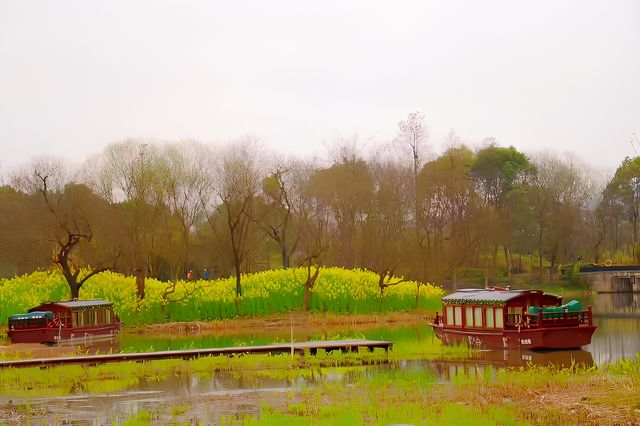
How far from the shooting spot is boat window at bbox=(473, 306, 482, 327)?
116ft

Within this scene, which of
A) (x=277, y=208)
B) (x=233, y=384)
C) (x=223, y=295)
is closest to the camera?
(x=233, y=384)

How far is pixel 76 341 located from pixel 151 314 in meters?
9.91

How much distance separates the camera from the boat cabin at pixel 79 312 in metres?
42.5

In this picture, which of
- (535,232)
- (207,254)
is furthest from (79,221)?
A: (535,232)

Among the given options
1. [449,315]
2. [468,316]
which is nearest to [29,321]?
[449,315]

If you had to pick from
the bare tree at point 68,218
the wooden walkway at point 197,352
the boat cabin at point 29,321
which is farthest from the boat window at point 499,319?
the bare tree at point 68,218

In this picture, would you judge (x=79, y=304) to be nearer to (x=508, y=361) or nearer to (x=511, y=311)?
(x=511, y=311)

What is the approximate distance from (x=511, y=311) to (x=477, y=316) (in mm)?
1934

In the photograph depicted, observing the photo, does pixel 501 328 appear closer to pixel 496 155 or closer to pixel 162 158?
pixel 162 158

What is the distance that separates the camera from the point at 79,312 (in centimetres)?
4350

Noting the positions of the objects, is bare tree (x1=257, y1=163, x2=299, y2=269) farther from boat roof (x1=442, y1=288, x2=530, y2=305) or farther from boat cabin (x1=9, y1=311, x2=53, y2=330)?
boat roof (x1=442, y1=288, x2=530, y2=305)

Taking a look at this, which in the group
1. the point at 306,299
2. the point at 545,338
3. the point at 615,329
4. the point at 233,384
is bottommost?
the point at 615,329

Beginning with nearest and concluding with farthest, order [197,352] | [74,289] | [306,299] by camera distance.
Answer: [197,352], [74,289], [306,299]

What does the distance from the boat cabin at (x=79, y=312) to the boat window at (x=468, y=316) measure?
19.0 meters
